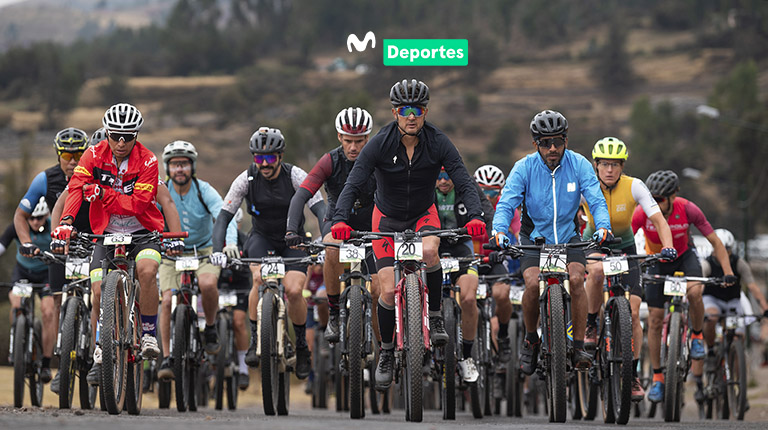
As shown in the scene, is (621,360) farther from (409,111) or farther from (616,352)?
(409,111)

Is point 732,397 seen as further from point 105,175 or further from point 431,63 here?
point 431,63

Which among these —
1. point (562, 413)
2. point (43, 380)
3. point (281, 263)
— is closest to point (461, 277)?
point (281, 263)

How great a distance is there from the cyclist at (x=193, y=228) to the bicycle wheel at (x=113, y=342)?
11.3 ft

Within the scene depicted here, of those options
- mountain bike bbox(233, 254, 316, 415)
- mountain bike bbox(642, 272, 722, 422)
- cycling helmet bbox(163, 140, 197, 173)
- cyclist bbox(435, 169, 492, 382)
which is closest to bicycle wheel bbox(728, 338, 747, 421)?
mountain bike bbox(642, 272, 722, 422)

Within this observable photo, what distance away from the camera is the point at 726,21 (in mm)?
125938

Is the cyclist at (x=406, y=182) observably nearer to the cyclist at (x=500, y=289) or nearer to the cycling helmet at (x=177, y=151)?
the cyclist at (x=500, y=289)

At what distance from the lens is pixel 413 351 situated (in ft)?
30.2

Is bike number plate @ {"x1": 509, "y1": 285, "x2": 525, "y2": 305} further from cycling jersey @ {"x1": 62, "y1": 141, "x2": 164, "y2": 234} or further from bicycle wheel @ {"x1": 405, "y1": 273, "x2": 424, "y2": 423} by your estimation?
cycling jersey @ {"x1": 62, "y1": 141, "x2": 164, "y2": 234}

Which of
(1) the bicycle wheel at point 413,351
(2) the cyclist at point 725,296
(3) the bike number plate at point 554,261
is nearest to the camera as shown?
(1) the bicycle wheel at point 413,351

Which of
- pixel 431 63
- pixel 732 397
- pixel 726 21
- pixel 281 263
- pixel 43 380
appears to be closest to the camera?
pixel 281 263

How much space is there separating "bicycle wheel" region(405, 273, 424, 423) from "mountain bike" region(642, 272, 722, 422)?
12.4ft

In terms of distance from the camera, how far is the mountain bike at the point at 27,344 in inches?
532

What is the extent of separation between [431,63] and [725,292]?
9707 cm

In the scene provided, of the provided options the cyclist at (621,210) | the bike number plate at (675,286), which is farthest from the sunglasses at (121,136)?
the bike number plate at (675,286)
